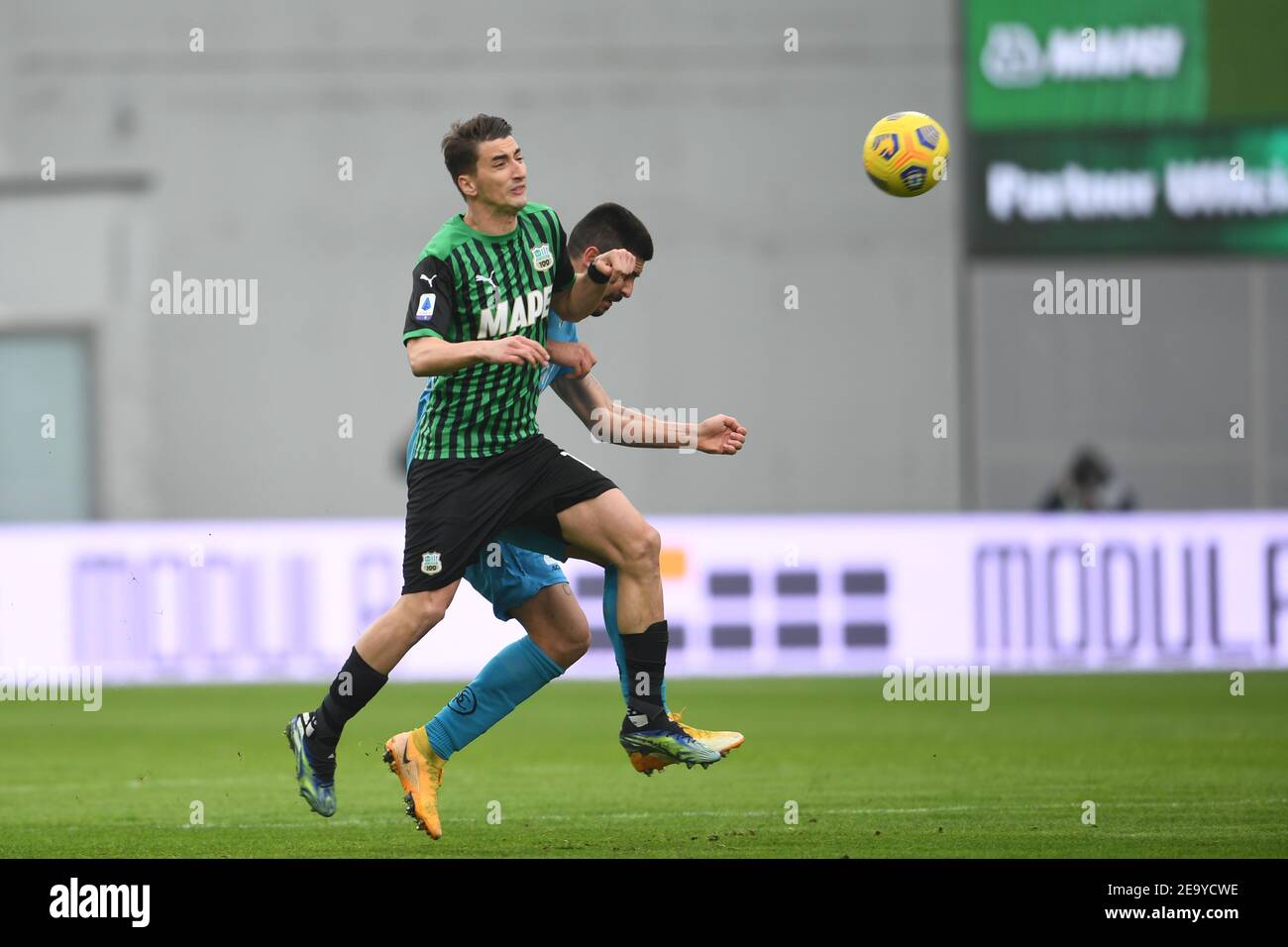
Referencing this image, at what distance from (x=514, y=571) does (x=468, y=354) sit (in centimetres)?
104

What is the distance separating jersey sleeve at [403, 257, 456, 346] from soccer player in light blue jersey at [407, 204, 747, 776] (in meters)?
0.49

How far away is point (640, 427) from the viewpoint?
7328 mm

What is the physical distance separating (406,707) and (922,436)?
8965mm

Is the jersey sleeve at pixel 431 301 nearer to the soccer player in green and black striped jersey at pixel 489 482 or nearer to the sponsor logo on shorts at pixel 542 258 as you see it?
the soccer player in green and black striped jersey at pixel 489 482

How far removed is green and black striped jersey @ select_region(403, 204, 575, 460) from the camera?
693cm

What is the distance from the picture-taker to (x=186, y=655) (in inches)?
589

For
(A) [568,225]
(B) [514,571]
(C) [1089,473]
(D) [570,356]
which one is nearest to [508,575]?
(B) [514,571]

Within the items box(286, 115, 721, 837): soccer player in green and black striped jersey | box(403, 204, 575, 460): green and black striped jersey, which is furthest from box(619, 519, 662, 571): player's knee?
box(403, 204, 575, 460): green and black striped jersey

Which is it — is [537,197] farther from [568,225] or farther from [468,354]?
[468,354]

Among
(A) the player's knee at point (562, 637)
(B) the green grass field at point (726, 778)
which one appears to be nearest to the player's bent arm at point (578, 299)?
(A) the player's knee at point (562, 637)

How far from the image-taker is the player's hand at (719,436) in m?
7.23
